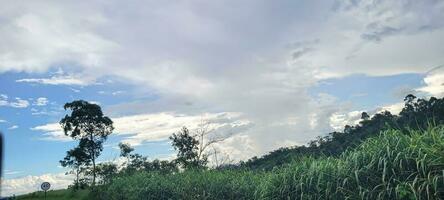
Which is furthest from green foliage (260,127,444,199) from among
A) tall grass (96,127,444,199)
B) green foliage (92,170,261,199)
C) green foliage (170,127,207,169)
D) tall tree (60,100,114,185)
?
tall tree (60,100,114,185)

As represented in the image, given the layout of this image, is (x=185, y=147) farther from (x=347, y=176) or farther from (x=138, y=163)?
(x=347, y=176)

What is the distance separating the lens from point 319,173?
9.48 meters

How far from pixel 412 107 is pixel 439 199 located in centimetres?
2551

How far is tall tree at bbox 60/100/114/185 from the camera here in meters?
44.3

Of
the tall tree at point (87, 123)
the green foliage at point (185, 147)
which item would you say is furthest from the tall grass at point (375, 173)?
the tall tree at point (87, 123)

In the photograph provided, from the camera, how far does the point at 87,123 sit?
44.4m

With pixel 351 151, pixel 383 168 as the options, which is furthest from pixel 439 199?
pixel 351 151

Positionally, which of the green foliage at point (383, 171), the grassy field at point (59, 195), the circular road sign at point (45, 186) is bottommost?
the green foliage at point (383, 171)

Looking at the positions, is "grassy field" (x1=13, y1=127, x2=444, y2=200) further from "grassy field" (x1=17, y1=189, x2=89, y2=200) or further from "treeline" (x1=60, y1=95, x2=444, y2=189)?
"grassy field" (x1=17, y1=189, x2=89, y2=200)

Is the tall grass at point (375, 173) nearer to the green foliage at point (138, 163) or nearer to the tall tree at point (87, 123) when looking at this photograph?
the green foliage at point (138, 163)

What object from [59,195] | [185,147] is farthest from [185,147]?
[59,195]


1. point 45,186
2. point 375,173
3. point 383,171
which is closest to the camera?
point 383,171

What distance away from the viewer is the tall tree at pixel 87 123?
44281 millimetres

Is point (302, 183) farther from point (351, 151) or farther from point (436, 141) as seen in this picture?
point (436, 141)
